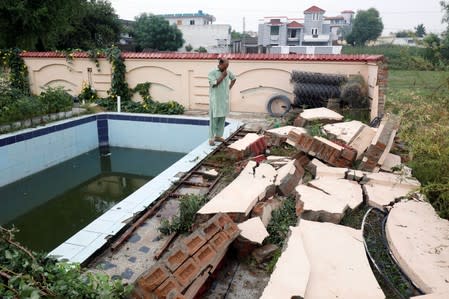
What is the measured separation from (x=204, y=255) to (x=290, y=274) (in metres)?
0.55

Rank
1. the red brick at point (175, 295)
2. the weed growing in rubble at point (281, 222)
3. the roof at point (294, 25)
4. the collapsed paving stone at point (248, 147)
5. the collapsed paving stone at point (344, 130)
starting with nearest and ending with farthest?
the red brick at point (175, 295) < the weed growing in rubble at point (281, 222) < the collapsed paving stone at point (248, 147) < the collapsed paving stone at point (344, 130) < the roof at point (294, 25)

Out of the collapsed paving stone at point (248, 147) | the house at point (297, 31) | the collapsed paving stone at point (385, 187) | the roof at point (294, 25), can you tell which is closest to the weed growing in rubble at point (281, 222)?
the collapsed paving stone at point (385, 187)

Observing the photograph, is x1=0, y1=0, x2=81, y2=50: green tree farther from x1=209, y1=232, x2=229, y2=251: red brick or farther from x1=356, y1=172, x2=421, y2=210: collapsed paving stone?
x1=356, y1=172, x2=421, y2=210: collapsed paving stone

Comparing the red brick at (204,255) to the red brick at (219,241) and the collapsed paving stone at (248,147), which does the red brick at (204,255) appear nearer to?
the red brick at (219,241)

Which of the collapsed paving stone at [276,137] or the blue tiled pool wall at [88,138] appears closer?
the collapsed paving stone at [276,137]

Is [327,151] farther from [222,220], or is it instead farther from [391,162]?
[222,220]

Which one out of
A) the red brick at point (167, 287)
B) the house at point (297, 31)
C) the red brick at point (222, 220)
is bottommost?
the red brick at point (167, 287)

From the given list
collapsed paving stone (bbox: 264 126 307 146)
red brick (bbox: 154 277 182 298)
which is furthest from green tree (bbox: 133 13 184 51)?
red brick (bbox: 154 277 182 298)

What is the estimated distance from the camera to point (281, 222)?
2.96m

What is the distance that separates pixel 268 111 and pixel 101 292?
6.82 meters

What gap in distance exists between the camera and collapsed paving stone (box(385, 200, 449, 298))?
7.02 feet

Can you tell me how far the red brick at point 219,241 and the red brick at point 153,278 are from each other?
1.41 feet

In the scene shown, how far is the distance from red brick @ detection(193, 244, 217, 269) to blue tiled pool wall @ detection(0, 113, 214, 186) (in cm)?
479

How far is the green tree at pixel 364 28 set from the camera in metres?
50.2
